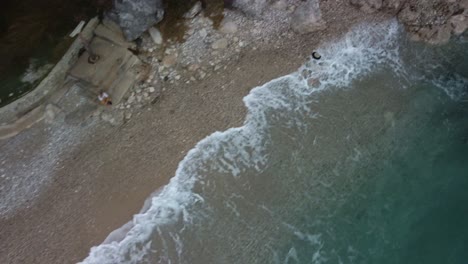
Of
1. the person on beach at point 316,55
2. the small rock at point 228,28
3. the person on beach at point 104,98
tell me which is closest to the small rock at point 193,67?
the small rock at point 228,28

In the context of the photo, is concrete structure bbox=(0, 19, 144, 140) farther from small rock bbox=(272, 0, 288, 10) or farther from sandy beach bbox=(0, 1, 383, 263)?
small rock bbox=(272, 0, 288, 10)

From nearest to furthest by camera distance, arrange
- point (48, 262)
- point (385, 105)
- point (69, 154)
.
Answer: point (48, 262)
point (69, 154)
point (385, 105)

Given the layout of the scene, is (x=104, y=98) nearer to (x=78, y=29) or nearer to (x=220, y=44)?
(x=78, y=29)

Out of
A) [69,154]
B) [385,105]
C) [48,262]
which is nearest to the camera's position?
[48,262]

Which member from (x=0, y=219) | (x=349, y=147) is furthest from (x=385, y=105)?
(x=0, y=219)

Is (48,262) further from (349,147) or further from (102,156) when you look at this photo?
(349,147)

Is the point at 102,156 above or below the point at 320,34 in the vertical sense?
above
